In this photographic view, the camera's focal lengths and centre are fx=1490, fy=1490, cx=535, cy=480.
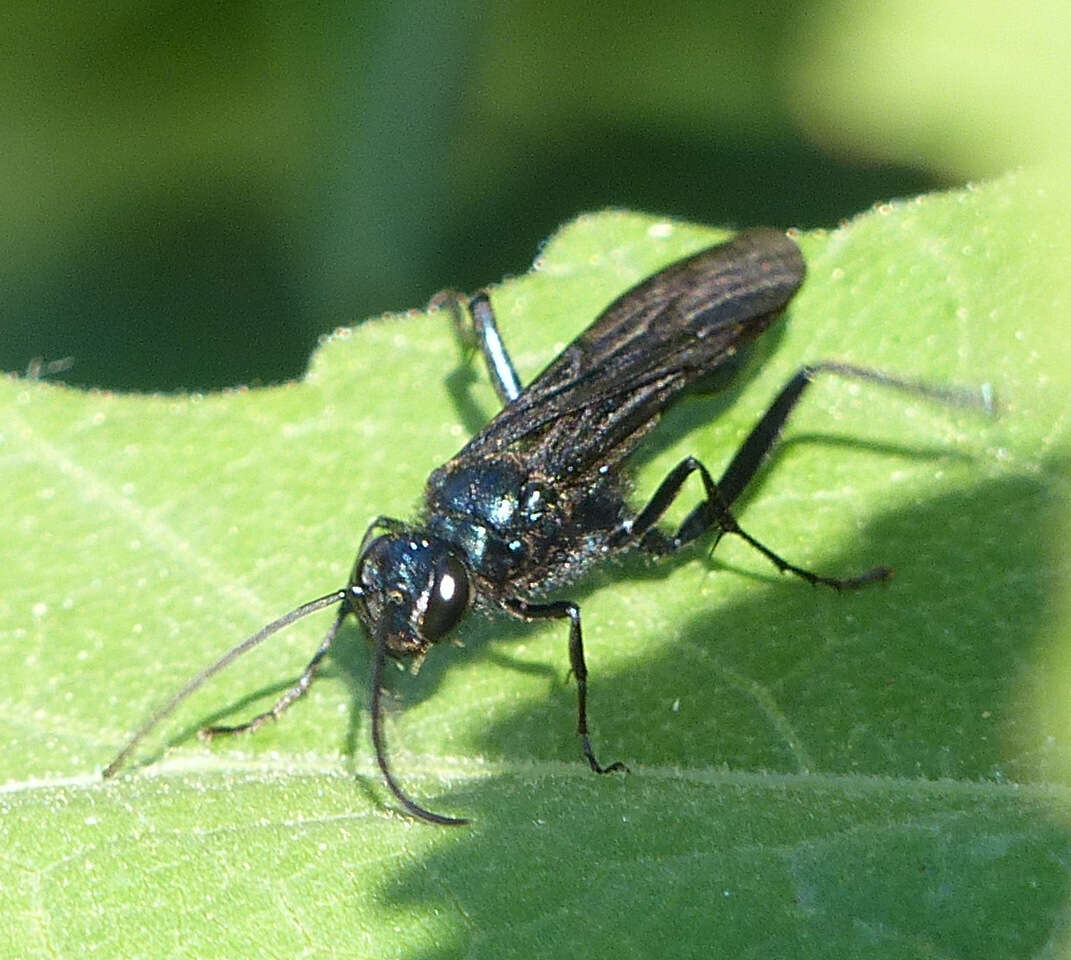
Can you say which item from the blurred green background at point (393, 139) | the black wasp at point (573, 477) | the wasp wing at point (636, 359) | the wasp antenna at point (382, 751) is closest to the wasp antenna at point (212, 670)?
the black wasp at point (573, 477)

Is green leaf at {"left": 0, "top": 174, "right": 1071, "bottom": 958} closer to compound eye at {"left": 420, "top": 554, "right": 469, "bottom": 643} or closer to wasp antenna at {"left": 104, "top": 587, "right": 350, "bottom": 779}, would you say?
wasp antenna at {"left": 104, "top": 587, "right": 350, "bottom": 779}

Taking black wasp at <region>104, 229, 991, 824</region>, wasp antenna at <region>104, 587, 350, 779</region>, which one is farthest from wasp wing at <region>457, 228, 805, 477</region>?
wasp antenna at <region>104, 587, 350, 779</region>

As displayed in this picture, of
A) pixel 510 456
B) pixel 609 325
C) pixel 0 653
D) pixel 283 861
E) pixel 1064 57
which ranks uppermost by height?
pixel 1064 57

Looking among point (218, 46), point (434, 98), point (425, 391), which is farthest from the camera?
point (218, 46)

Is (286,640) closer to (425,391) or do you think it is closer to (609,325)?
(425,391)

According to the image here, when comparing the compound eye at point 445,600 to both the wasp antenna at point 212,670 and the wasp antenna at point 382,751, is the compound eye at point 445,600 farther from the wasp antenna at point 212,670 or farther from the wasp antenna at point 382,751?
the wasp antenna at point 212,670

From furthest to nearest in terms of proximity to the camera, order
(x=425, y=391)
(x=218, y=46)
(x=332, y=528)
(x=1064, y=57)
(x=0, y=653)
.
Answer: (x=218, y=46), (x=1064, y=57), (x=425, y=391), (x=332, y=528), (x=0, y=653)

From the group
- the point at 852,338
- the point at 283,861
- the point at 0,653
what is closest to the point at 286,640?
the point at 0,653
